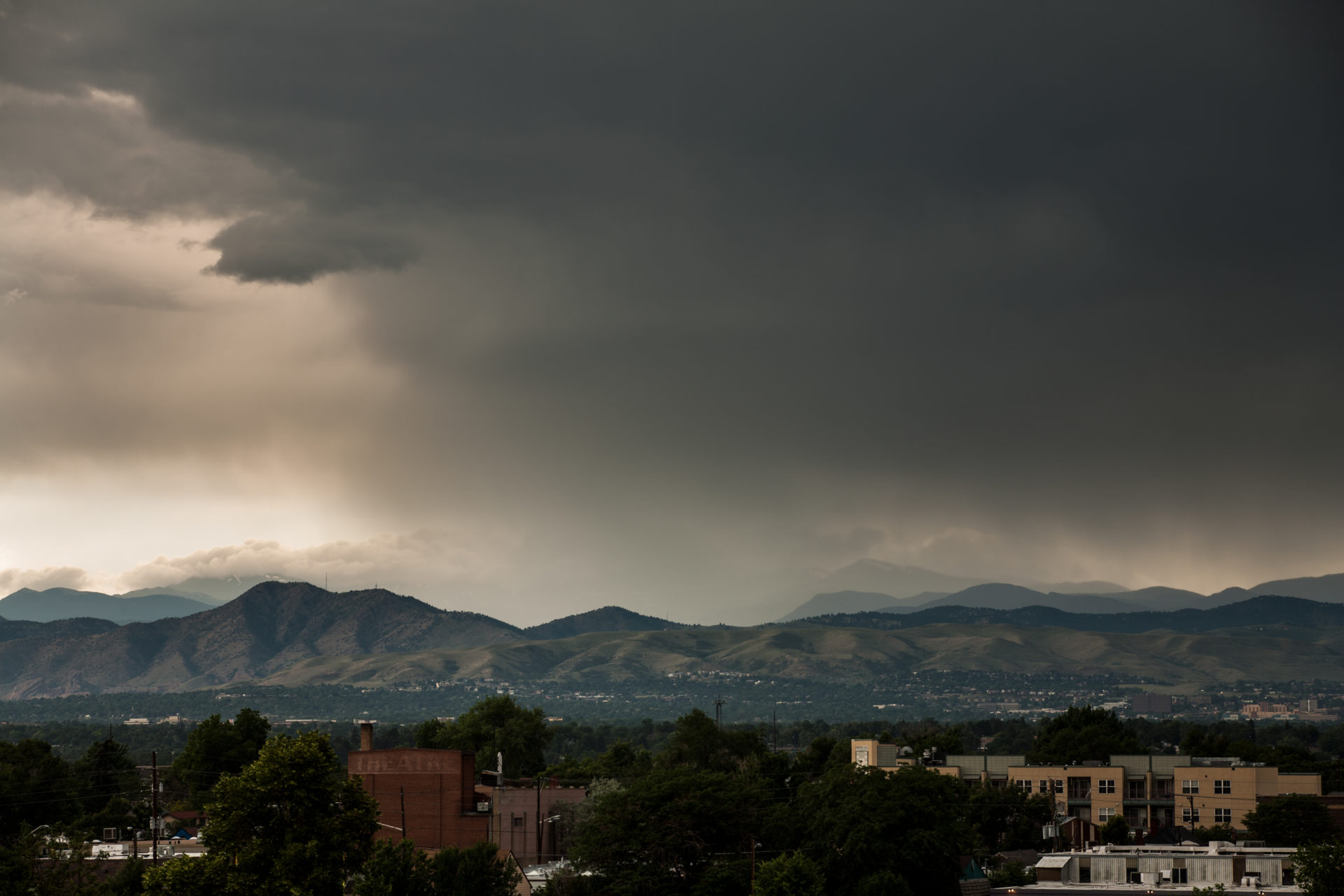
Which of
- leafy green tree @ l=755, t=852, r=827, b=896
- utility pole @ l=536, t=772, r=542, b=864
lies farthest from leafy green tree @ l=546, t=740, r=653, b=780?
leafy green tree @ l=755, t=852, r=827, b=896

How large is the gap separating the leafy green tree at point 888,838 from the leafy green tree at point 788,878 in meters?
7.42

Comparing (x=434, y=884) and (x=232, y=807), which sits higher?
(x=232, y=807)

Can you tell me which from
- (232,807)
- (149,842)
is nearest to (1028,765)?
(149,842)

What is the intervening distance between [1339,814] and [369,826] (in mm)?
113608

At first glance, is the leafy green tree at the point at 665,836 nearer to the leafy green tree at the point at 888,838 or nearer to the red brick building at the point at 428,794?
the leafy green tree at the point at 888,838

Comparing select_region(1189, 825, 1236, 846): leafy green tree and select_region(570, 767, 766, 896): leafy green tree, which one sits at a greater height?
select_region(570, 767, 766, 896): leafy green tree

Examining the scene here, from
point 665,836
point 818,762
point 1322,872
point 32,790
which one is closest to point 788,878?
point 665,836

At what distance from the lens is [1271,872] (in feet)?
346

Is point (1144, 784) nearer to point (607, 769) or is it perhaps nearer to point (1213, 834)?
point (1213, 834)

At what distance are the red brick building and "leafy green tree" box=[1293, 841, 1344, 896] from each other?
6640cm

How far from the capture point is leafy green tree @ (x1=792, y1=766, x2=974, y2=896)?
10844cm

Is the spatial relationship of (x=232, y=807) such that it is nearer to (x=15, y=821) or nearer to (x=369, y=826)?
(x=369, y=826)

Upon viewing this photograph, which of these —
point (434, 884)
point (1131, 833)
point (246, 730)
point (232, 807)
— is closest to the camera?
point (232, 807)

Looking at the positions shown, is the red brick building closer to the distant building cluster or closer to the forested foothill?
the forested foothill
